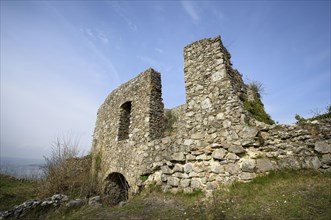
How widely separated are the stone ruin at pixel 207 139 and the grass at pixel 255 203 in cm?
19

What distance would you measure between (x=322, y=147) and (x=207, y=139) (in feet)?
7.58

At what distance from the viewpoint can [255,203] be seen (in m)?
3.33

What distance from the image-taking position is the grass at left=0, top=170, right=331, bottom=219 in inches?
114

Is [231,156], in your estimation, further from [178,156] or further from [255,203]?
[178,156]

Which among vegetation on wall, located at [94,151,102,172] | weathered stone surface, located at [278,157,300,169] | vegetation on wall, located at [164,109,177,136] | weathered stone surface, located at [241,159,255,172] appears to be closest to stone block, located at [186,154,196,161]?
weathered stone surface, located at [241,159,255,172]

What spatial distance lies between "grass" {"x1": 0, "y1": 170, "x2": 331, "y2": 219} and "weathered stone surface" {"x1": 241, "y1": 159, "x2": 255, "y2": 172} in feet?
0.76

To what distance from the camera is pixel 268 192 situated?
3.47 m

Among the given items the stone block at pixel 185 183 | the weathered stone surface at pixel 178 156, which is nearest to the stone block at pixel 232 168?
the stone block at pixel 185 183

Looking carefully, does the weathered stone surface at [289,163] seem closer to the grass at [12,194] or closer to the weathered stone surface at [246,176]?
the weathered stone surface at [246,176]

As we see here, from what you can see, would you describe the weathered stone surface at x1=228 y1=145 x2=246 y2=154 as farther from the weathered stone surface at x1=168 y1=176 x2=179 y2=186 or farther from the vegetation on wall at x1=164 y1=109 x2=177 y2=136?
the vegetation on wall at x1=164 y1=109 x2=177 y2=136

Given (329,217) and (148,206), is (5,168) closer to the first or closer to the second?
(148,206)

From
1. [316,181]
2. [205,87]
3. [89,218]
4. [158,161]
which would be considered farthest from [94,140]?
[316,181]

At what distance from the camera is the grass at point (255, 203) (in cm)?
289

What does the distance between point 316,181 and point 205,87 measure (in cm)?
320
